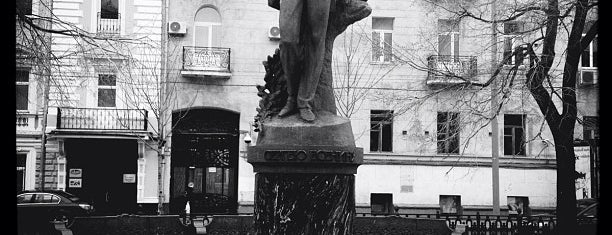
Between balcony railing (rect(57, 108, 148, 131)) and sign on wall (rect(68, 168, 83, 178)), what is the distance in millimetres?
1700

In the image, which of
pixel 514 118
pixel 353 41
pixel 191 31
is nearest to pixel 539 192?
pixel 514 118

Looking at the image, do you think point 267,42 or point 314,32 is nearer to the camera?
point 314,32

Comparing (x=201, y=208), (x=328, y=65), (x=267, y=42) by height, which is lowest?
(x=201, y=208)

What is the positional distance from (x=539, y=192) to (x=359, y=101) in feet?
27.4

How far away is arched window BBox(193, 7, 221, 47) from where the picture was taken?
97.6ft

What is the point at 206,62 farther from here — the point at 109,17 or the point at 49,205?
the point at 49,205

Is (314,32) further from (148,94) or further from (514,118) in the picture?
(514,118)

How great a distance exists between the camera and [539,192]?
1216 inches

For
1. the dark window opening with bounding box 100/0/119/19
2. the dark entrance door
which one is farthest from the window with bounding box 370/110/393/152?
the dark window opening with bounding box 100/0/119/19

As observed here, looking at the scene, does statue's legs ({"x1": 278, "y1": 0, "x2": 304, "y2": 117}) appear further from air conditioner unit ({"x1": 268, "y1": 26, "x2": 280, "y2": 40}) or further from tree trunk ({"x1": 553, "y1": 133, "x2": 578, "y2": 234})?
air conditioner unit ({"x1": 268, "y1": 26, "x2": 280, "y2": 40})

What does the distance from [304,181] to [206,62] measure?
895 inches
